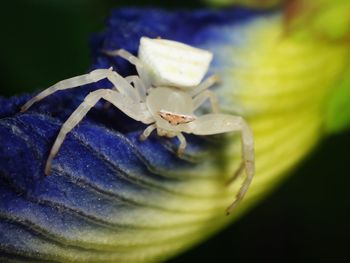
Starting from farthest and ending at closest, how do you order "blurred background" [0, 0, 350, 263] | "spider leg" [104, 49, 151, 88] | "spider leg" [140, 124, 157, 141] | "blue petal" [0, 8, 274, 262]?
"blurred background" [0, 0, 350, 263] → "spider leg" [104, 49, 151, 88] → "spider leg" [140, 124, 157, 141] → "blue petal" [0, 8, 274, 262]

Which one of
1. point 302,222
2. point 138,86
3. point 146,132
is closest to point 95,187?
point 146,132

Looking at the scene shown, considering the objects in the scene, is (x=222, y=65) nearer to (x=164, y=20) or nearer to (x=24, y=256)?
(x=164, y=20)

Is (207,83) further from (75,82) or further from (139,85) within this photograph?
(75,82)

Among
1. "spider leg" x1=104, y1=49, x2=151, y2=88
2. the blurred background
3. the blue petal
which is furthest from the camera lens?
the blurred background

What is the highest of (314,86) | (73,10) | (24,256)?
(73,10)

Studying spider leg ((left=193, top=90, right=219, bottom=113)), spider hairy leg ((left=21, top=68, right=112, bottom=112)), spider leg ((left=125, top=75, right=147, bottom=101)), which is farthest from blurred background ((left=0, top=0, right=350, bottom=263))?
spider hairy leg ((left=21, top=68, right=112, bottom=112))

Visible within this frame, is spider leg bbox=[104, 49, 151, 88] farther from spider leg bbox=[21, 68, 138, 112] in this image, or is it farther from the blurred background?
the blurred background

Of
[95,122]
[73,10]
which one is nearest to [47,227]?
[95,122]
